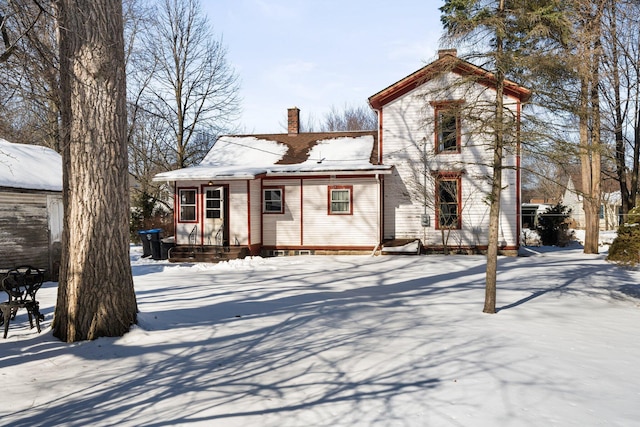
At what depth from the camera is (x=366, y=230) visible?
17.8 metres

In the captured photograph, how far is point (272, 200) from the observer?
1859 centimetres

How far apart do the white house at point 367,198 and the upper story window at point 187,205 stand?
4 centimetres

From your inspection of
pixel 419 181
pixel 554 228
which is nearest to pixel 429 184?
pixel 419 181

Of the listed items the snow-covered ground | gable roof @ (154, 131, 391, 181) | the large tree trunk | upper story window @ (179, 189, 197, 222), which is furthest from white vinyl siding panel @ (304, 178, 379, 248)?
the large tree trunk

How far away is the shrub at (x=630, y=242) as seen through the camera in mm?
11141

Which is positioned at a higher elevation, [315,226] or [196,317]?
[315,226]

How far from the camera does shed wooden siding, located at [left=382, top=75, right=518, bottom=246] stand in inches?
697

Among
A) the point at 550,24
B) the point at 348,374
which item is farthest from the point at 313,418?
the point at 550,24

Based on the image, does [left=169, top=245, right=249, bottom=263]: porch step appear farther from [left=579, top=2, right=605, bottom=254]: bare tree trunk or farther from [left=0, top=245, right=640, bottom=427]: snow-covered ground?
[left=579, top=2, right=605, bottom=254]: bare tree trunk

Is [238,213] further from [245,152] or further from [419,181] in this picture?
[419,181]

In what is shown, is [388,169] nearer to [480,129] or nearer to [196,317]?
[480,129]

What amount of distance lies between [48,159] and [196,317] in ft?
30.1

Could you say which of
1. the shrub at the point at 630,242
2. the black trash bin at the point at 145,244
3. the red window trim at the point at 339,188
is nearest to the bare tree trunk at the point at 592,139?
the shrub at the point at 630,242

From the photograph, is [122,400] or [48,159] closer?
[122,400]
